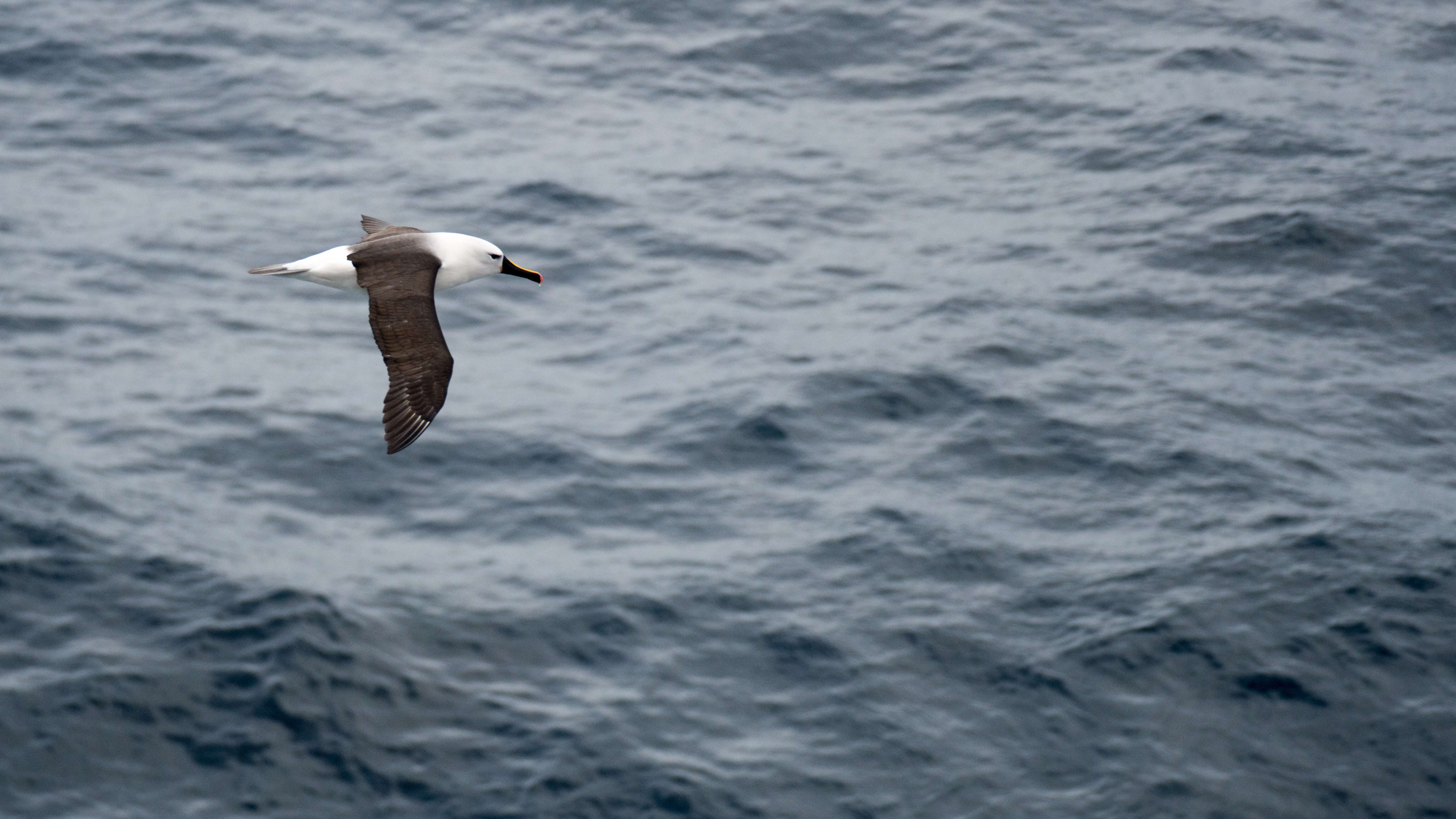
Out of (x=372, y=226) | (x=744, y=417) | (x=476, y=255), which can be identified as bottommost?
(x=744, y=417)

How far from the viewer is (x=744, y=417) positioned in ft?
80.7

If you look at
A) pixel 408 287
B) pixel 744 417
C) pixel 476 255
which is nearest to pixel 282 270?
pixel 408 287

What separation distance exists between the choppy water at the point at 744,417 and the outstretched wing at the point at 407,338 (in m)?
5.99

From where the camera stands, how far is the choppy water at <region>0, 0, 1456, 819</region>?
20.1 metres

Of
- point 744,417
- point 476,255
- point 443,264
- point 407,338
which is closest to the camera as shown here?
point 407,338

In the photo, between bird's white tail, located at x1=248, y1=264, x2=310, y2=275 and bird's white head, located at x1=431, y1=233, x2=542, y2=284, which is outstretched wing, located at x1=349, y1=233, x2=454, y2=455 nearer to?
bird's white head, located at x1=431, y1=233, x2=542, y2=284

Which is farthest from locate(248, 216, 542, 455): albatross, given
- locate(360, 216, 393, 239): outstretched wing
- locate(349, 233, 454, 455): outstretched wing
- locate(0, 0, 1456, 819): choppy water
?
locate(0, 0, 1456, 819): choppy water

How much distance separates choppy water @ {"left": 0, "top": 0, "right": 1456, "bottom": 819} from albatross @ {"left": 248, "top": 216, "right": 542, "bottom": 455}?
5.98 metres

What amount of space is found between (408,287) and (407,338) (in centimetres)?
52

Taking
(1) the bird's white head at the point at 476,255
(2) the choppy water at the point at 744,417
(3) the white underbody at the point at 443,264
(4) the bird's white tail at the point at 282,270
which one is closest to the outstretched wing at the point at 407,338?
(3) the white underbody at the point at 443,264

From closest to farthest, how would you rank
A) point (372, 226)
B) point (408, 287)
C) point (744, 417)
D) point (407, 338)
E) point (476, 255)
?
point (407, 338) < point (408, 287) < point (476, 255) < point (372, 226) < point (744, 417)

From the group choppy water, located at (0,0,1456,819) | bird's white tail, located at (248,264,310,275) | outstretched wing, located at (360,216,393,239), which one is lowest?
choppy water, located at (0,0,1456,819)

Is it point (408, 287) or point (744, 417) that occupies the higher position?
point (408, 287)

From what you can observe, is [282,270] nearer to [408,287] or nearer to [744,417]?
[408,287]
